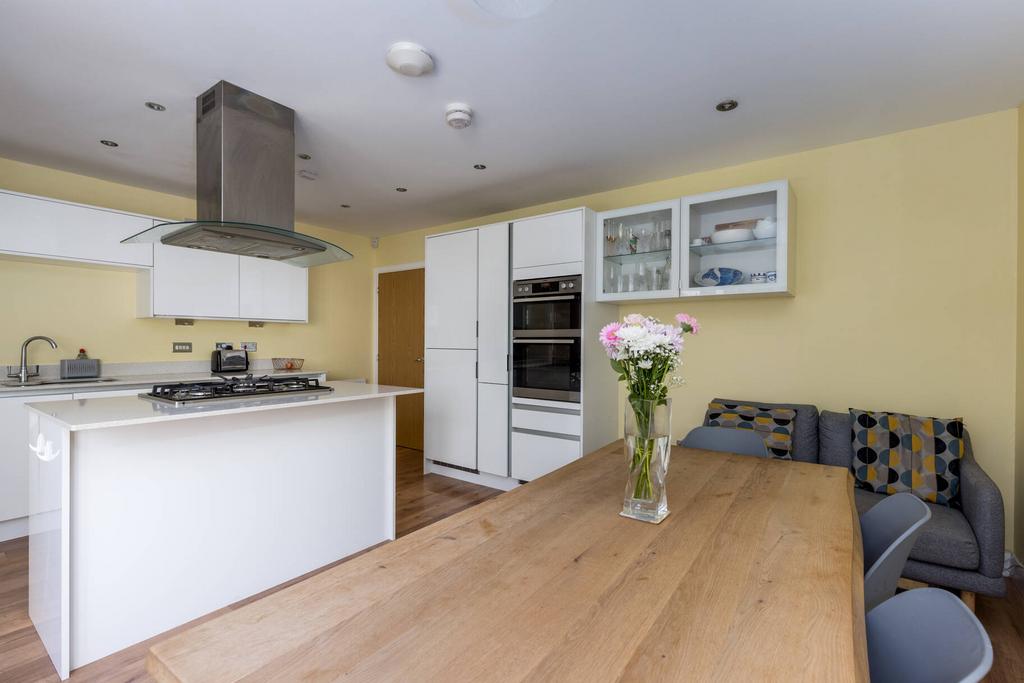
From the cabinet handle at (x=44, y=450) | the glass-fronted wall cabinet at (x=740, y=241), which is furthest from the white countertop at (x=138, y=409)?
the glass-fronted wall cabinet at (x=740, y=241)

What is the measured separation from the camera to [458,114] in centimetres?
253

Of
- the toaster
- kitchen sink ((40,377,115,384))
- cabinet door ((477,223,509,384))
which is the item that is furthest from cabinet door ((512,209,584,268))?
kitchen sink ((40,377,115,384))

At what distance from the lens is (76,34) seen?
6.37ft

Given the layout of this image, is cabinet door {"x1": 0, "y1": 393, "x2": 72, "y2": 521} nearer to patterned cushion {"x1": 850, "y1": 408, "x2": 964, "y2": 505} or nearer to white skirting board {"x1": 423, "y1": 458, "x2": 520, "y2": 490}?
white skirting board {"x1": 423, "y1": 458, "x2": 520, "y2": 490}

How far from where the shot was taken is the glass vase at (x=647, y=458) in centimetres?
125

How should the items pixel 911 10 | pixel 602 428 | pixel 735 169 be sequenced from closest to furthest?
1. pixel 911 10
2. pixel 735 169
3. pixel 602 428

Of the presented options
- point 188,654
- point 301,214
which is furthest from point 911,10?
point 301,214

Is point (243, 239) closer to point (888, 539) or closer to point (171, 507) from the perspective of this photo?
point (171, 507)

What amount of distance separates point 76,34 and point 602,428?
3.59 meters

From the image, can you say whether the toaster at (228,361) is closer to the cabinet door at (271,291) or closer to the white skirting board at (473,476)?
the cabinet door at (271,291)

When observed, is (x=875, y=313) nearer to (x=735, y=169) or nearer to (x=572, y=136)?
(x=735, y=169)

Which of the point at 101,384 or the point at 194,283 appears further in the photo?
the point at 194,283

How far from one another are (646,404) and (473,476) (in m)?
3.14

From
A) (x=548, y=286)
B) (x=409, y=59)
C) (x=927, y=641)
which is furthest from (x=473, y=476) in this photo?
(x=927, y=641)
